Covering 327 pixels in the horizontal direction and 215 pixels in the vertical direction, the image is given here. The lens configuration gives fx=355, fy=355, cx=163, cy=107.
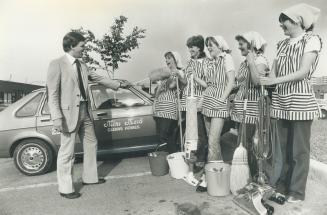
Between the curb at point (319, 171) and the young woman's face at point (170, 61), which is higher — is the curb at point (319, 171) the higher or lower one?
the lower one

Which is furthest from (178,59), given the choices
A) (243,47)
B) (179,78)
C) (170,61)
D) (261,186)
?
(261,186)

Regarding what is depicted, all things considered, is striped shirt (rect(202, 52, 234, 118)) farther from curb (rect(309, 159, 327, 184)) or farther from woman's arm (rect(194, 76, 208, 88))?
curb (rect(309, 159, 327, 184))

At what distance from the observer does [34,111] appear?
620 cm

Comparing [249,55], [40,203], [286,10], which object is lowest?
[40,203]

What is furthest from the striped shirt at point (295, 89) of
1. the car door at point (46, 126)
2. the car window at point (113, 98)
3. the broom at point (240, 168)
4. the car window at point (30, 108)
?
the car window at point (30, 108)

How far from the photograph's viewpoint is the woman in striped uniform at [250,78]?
420cm

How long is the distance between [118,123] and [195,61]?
192 centimetres

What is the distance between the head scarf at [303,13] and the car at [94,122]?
332 centimetres

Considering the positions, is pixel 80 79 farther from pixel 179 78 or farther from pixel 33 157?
pixel 33 157

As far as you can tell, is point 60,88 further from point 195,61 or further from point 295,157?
point 295,157

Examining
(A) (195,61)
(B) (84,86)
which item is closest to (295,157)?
(A) (195,61)

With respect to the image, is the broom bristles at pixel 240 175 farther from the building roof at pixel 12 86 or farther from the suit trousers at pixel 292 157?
the building roof at pixel 12 86

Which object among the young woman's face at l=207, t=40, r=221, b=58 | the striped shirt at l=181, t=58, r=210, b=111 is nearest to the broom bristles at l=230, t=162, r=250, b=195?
the striped shirt at l=181, t=58, r=210, b=111

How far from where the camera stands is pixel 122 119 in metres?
6.35
